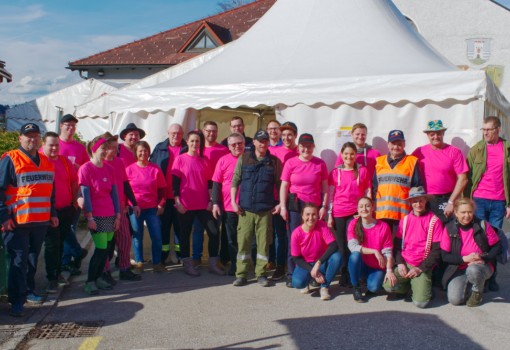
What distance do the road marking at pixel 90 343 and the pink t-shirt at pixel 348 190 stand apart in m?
2.71

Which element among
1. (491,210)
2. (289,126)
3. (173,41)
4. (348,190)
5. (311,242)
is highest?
(173,41)

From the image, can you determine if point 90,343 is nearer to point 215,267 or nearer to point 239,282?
point 239,282

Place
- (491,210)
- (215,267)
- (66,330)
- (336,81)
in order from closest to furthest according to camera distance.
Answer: (66,330) → (491,210) → (215,267) → (336,81)

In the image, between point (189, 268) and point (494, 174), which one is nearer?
point (494, 174)

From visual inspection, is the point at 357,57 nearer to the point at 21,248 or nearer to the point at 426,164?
the point at 426,164

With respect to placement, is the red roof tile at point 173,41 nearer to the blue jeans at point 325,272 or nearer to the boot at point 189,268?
the boot at point 189,268

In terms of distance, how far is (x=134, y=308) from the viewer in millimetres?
5117

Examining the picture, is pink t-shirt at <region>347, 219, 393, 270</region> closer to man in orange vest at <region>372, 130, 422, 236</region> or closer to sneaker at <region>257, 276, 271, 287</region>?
man in orange vest at <region>372, 130, 422, 236</region>

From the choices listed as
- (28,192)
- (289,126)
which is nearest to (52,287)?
(28,192)

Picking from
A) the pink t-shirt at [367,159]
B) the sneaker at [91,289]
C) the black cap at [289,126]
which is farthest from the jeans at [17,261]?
the pink t-shirt at [367,159]

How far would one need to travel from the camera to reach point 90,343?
4223 millimetres

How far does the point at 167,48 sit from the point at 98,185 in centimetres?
2320

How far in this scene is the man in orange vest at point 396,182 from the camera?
5.55m

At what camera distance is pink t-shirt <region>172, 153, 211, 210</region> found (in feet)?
20.7
